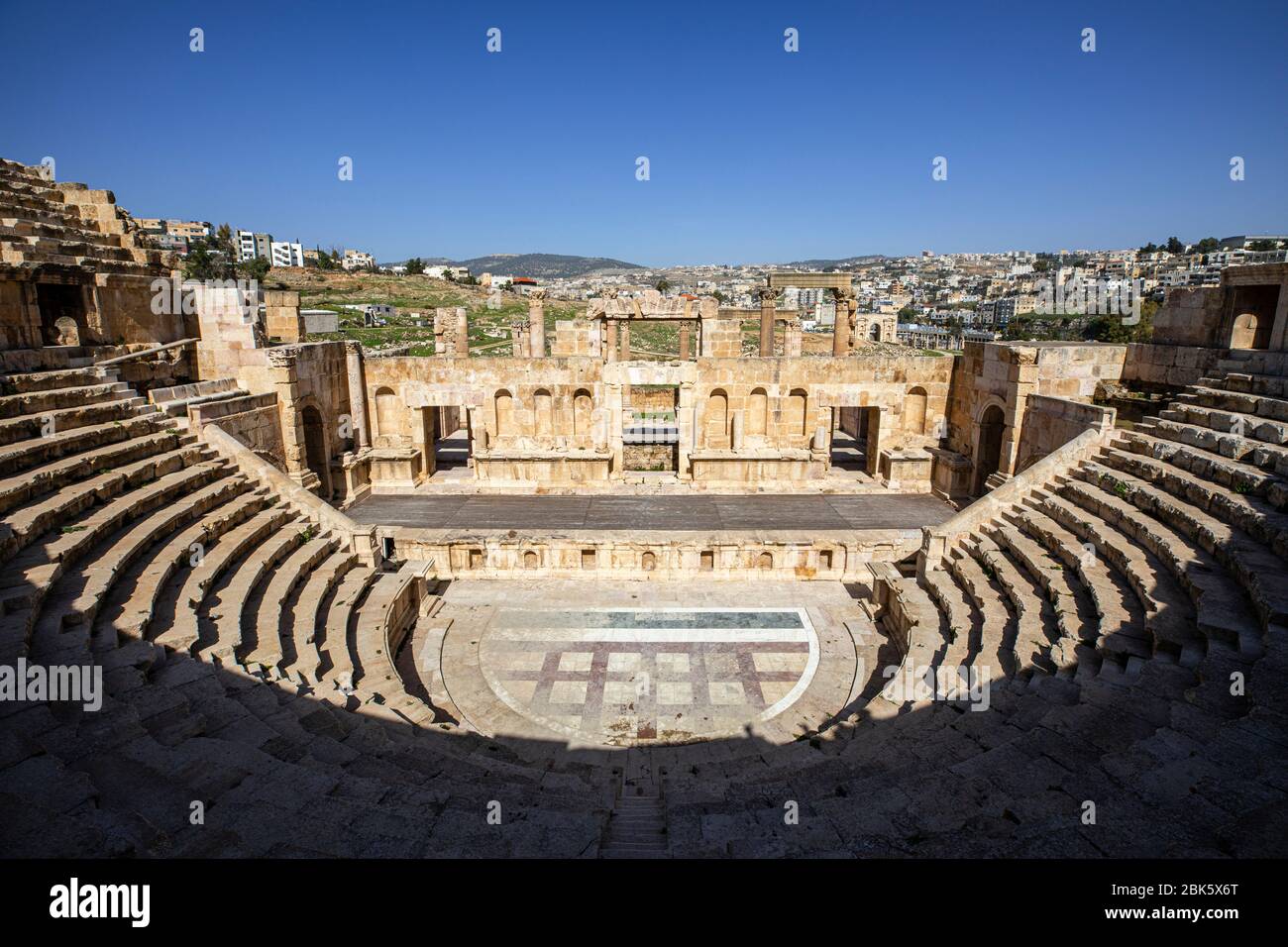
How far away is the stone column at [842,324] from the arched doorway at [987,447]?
5504 millimetres

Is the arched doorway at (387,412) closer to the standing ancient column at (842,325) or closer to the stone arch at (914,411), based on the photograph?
the standing ancient column at (842,325)

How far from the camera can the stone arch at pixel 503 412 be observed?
756 inches

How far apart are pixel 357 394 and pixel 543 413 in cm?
535

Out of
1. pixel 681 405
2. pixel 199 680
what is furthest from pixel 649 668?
pixel 681 405

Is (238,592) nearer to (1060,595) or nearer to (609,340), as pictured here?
(1060,595)

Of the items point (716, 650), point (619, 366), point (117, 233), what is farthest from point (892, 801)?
point (117, 233)

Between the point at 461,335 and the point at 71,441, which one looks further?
the point at 461,335

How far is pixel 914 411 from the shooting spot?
64.0 ft

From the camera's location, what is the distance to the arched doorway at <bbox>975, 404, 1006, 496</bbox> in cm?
1773

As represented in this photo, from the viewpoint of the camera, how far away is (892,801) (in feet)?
18.0

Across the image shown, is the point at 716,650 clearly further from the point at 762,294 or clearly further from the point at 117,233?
the point at 117,233

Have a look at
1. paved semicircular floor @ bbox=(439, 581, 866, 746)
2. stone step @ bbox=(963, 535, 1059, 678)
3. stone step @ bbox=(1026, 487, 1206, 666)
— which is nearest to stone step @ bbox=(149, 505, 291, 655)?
paved semicircular floor @ bbox=(439, 581, 866, 746)

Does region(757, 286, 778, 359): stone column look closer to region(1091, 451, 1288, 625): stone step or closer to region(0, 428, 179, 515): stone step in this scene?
region(1091, 451, 1288, 625): stone step
